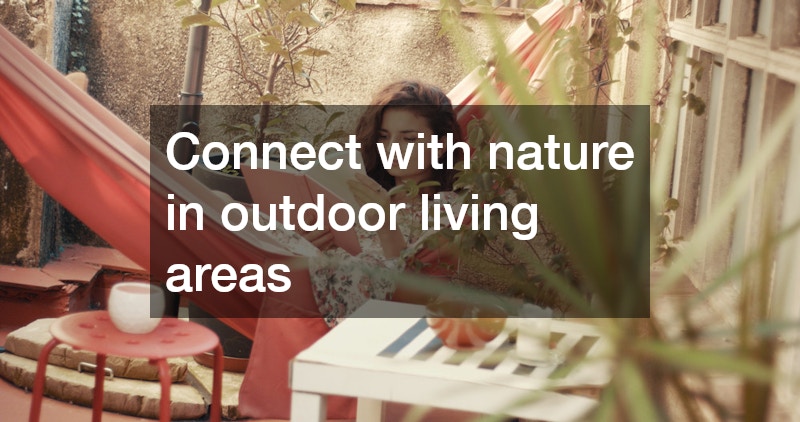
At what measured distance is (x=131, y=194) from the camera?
223cm

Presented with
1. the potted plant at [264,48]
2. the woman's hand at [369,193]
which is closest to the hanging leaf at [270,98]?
the potted plant at [264,48]

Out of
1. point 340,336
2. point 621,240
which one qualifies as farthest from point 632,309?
point 340,336

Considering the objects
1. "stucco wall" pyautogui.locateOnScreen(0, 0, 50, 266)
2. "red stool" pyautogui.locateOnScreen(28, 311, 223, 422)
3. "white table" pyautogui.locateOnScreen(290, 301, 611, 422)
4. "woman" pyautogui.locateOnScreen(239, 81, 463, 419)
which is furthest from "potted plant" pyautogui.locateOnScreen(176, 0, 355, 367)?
"white table" pyautogui.locateOnScreen(290, 301, 611, 422)

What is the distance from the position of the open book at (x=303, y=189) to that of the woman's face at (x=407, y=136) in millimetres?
128

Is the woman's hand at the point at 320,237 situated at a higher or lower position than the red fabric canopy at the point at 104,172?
lower

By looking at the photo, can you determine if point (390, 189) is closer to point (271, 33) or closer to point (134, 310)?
point (271, 33)

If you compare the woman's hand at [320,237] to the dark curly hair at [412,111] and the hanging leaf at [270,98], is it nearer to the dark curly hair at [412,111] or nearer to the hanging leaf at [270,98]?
the dark curly hair at [412,111]

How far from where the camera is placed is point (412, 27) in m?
3.65

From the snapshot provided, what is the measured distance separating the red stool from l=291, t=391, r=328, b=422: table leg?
0.38 metres

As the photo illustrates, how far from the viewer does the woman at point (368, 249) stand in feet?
7.82

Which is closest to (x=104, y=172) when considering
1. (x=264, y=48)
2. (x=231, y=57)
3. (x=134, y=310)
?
(x=134, y=310)

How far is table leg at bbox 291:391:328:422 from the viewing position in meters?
1.48

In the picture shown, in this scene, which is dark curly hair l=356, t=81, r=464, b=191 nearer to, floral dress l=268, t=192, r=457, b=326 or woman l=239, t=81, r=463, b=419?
woman l=239, t=81, r=463, b=419

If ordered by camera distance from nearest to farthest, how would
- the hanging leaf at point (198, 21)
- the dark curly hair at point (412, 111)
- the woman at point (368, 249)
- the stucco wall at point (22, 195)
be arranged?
the woman at point (368, 249) < the hanging leaf at point (198, 21) < the dark curly hair at point (412, 111) < the stucco wall at point (22, 195)
